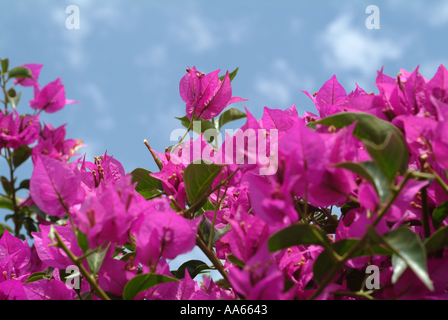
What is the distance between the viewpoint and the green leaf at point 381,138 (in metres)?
0.41

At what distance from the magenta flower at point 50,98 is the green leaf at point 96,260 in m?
1.49

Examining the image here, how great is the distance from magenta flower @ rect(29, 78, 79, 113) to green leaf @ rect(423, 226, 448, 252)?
5.69ft

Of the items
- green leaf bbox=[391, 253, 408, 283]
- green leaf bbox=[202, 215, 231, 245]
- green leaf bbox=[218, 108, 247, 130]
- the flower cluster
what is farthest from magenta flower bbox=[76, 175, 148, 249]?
green leaf bbox=[218, 108, 247, 130]

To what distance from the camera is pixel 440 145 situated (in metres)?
0.44

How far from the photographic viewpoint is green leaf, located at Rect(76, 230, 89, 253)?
0.47 meters

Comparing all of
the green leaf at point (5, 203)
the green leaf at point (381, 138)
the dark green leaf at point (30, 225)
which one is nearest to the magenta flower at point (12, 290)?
the green leaf at point (381, 138)

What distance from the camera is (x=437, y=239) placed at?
44cm

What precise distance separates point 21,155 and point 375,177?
4.86 ft

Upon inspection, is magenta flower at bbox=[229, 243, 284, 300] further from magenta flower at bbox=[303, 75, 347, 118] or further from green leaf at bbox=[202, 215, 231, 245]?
magenta flower at bbox=[303, 75, 347, 118]

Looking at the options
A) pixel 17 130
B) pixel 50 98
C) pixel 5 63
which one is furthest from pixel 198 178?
pixel 5 63

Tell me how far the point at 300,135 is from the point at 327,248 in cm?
14

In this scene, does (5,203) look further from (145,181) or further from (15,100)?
(145,181)
